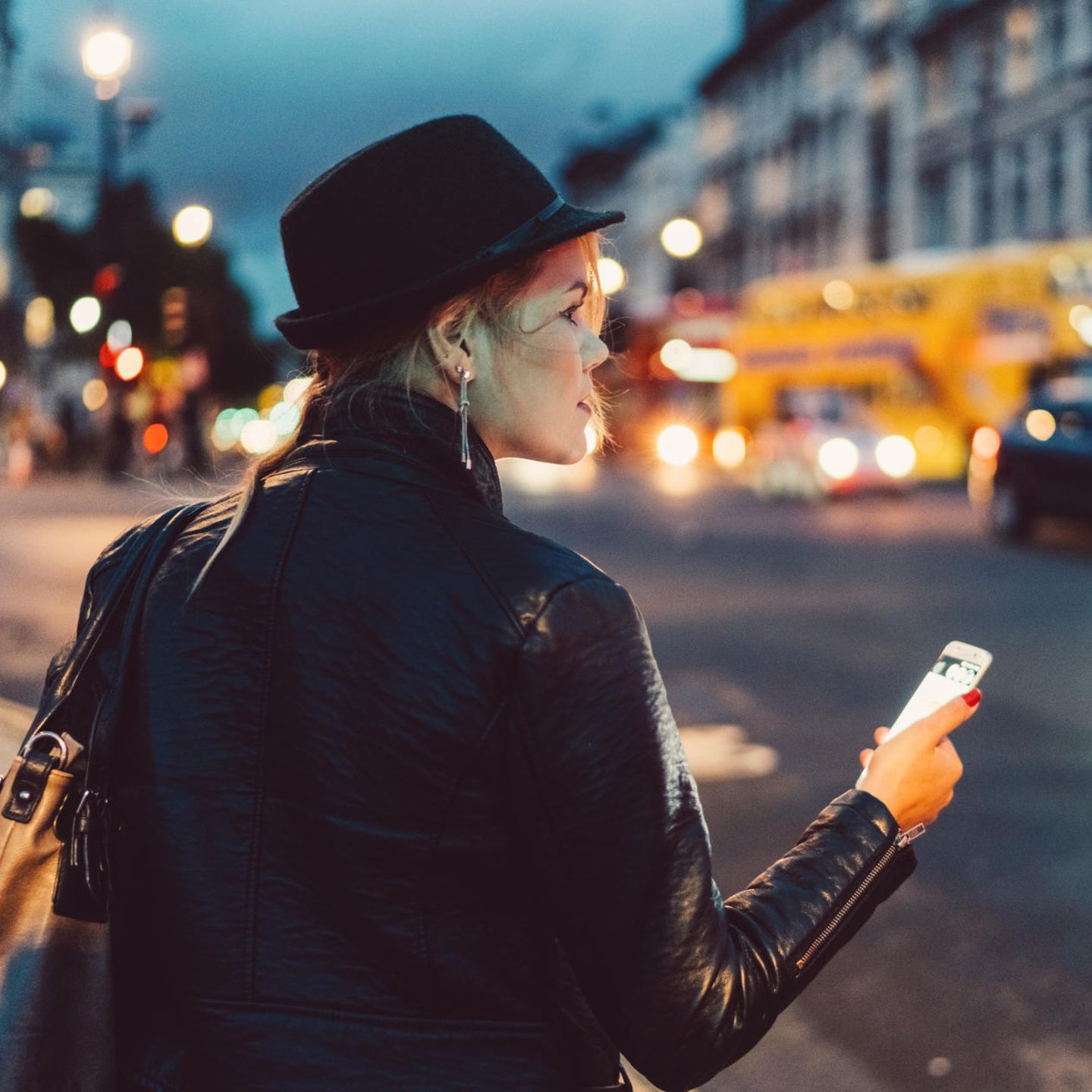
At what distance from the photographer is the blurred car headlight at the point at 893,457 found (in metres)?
24.1

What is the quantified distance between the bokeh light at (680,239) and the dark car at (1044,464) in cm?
382

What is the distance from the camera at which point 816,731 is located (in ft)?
23.3

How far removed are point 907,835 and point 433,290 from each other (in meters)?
0.76

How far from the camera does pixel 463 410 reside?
1.54 m

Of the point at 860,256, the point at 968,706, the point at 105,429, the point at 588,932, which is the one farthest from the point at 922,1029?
the point at 860,256

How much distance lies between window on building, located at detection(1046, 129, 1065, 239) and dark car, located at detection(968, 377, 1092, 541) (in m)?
24.4

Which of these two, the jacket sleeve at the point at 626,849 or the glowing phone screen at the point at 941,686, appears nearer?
the jacket sleeve at the point at 626,849

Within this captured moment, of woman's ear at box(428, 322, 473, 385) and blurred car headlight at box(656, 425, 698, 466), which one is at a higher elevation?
woman's ear at box(428, 322, 473, 385)

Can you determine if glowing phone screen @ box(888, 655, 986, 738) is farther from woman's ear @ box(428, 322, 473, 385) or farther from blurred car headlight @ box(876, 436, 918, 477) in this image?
blurred car headlight @ box(876, 436, 918, 477)

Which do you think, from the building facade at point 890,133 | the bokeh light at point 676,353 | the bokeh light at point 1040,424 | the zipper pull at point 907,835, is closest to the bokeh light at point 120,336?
the bokeh light at point 1040,424

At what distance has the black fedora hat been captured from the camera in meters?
1.51

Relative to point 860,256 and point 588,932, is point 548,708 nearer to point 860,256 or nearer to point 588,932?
point 588,932

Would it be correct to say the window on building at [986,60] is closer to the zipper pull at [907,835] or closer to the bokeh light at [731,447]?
the bokeh light at [731,447]

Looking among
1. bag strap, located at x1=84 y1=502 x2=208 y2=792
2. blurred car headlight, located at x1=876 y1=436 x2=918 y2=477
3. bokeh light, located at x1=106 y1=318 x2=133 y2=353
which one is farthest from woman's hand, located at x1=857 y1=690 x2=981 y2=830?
blurred car headlight, located at x1=876 y1=436 x2=918 y2=477
